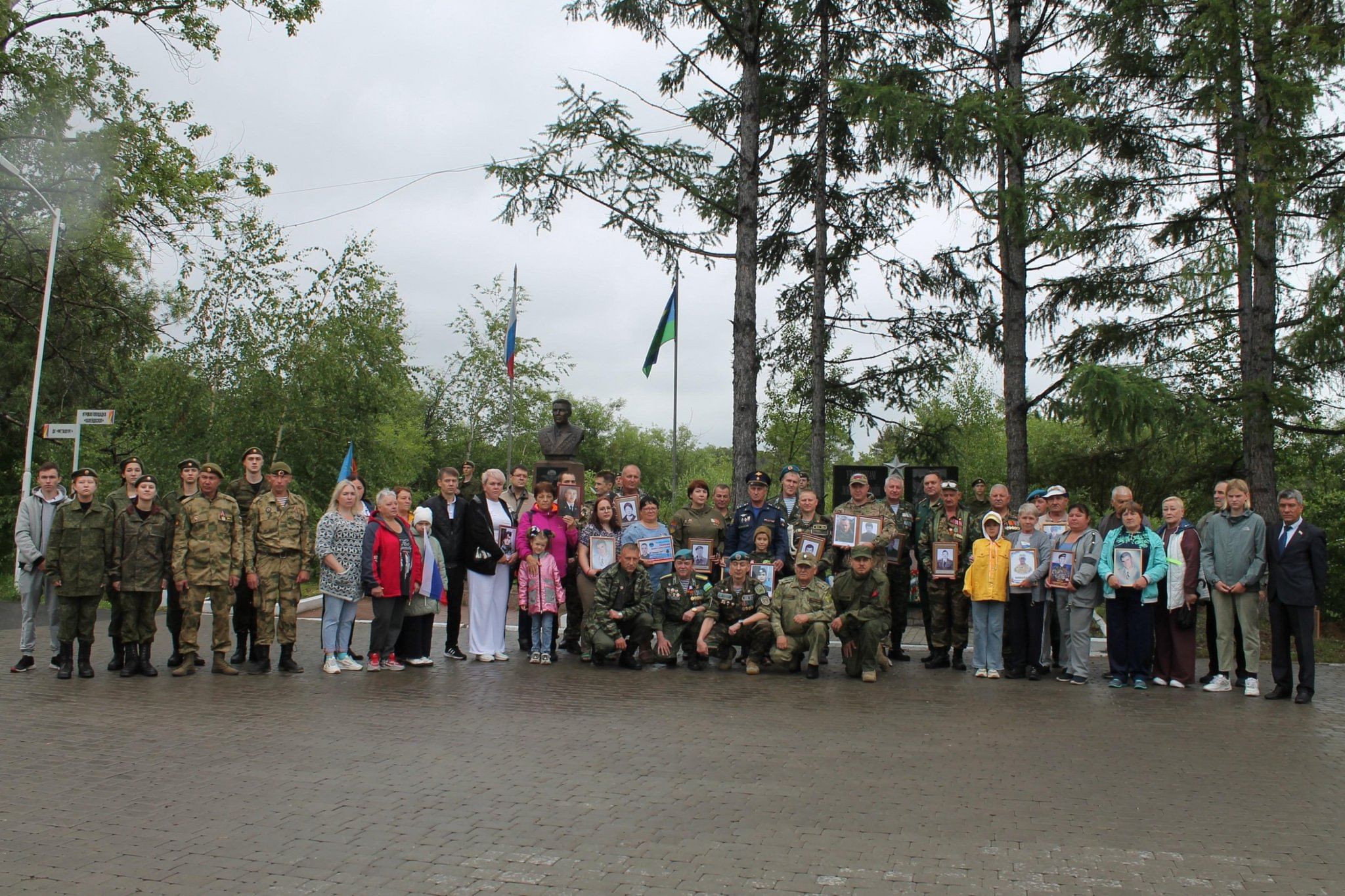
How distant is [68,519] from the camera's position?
411 inches

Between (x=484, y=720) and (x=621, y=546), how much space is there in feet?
12.8

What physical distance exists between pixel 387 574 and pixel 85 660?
2.93 metres

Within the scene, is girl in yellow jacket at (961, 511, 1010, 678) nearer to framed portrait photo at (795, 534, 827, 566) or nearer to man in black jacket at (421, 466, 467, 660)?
framed portrait photo at (795, 534, 827, 566)

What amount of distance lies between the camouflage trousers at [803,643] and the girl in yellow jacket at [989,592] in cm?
165

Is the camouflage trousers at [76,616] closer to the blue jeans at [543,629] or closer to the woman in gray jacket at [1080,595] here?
the blue jeans at [543,629]

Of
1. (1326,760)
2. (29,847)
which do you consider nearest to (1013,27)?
(1326,760)

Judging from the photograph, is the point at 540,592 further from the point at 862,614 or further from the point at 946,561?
the point at 946,561

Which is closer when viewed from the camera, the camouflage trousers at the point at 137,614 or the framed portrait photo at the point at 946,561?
the camouflage trousers at the point at 137,614

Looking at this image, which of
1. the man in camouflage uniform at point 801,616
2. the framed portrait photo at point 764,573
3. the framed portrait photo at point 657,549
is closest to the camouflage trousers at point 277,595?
the framed portrait photo at point 657,549

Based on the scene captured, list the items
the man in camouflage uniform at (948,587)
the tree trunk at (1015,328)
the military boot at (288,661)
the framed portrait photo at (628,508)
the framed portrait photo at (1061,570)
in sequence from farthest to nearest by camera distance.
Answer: the tree trunk at (1015,328), the framed portrait photo at (628,508), the man in camouflage uniform at (948,587), the framed portrait photo at (1061,570), the military boot at (288,661)

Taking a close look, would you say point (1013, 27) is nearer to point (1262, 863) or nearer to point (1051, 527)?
point (1051, 527)

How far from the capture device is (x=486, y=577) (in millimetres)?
12086

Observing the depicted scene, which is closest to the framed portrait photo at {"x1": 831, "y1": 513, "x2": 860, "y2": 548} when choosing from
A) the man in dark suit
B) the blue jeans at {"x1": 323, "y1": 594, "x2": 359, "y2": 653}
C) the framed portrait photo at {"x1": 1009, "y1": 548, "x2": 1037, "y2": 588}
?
the framed portrait photo at {"x1": 1009, "y1": 548, "x2": 1037, "y2": 588}

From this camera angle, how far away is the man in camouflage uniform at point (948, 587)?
1194cm
